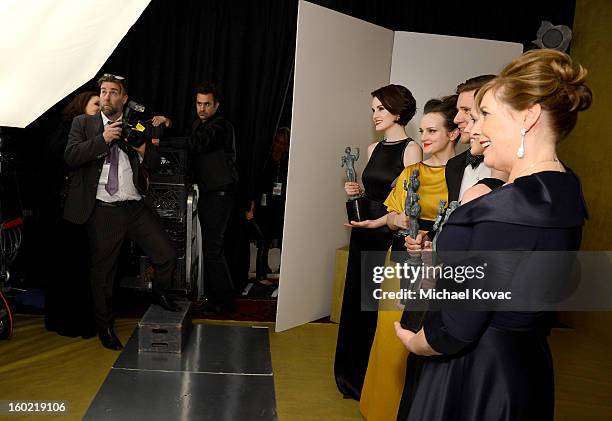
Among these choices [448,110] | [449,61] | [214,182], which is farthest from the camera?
[214,182]

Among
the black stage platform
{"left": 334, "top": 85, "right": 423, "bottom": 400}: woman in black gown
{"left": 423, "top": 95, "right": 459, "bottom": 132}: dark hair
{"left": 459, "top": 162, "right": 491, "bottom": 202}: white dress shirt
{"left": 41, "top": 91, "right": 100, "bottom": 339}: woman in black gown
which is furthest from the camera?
{"left": 41, "top": 91, "right": 100, "bottom": 339}: woman in black gown

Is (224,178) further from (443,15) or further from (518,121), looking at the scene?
(518,121)

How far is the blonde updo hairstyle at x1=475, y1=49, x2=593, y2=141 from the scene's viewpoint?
114cm

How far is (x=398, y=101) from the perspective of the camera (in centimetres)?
283

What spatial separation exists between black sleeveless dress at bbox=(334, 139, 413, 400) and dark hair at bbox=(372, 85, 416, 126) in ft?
0.44

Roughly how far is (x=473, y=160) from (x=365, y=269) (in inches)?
39.7

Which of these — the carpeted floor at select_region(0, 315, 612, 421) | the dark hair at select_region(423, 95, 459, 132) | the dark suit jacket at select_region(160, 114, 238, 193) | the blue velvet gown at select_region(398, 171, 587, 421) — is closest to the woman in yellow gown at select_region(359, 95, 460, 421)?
the dark hair at select_region(423, 95, 459, 132)

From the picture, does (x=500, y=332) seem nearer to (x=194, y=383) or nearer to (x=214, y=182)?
(x=194, y=383)

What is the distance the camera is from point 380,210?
2873 millimetres

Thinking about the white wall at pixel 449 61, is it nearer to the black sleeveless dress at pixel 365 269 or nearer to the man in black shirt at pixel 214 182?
the black sleeveless dress at pixel 365 269

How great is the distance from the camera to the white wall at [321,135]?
3.62 meters

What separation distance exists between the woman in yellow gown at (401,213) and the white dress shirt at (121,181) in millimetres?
1573

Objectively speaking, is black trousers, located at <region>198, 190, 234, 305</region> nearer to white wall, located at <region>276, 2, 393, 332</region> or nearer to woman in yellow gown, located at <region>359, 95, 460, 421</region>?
white wall, located at <region>276, 2, 393, 332</region>

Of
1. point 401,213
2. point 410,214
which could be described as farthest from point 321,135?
point 410,214
